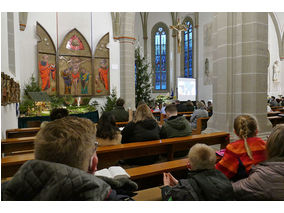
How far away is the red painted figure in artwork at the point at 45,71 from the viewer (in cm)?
962

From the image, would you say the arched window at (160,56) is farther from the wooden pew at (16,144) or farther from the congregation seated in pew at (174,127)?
the wooden pew at (16,144)

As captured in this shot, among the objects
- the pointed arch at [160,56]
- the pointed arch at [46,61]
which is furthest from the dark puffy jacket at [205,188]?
the pointed arch at [160,56]

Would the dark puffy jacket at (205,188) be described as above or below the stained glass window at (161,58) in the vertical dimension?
below

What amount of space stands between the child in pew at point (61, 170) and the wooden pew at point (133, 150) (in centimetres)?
162

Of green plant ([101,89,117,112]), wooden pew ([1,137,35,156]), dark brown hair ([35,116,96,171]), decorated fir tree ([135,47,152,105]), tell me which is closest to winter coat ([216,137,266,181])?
dark brown hair ([35,116,96,171])

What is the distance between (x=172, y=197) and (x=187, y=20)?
18.5 meters

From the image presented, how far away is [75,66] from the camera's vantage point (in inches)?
412

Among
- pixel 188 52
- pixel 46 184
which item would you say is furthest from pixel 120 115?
pixel 188 52

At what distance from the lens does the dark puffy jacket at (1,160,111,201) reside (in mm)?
861

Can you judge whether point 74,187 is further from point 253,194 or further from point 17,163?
point 17,163

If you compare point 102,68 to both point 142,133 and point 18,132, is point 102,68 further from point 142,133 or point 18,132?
point 142,133

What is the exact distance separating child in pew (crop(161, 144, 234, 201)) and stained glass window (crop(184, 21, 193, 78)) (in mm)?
16995

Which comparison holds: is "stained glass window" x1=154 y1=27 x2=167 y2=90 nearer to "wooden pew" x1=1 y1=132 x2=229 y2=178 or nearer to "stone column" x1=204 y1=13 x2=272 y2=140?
"stone column" x1=204 y1=13 x2=272 y2=140

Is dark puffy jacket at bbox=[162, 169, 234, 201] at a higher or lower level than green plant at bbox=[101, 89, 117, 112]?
lower
